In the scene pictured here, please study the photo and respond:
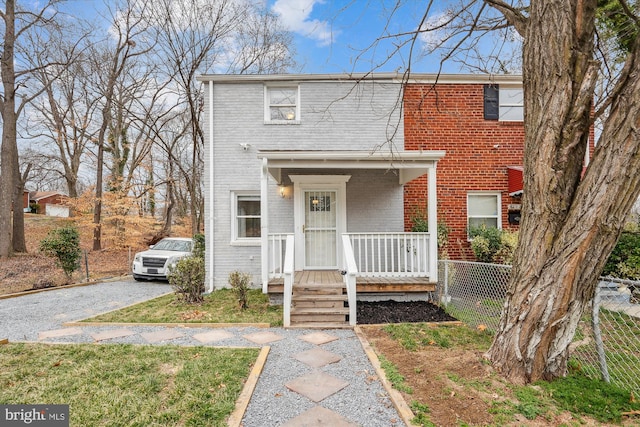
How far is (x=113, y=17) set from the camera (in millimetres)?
12469

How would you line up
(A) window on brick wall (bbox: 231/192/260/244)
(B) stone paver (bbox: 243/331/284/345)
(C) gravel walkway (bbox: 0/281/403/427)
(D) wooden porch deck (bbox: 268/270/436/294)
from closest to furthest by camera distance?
(C) gravel walkway (bbox: 0/281/403/427)
(B) stone paver (bbox: 243/331/284/345)
(D) wooden porch deck (bbox: 268/270/436/294)
(A) window on brick wall (bbox: 231/192/260/244)

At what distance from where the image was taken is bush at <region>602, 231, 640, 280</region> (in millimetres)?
5863

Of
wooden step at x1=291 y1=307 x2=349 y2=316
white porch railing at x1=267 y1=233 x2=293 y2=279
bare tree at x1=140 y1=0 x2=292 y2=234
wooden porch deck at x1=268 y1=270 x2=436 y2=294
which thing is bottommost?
wooden step at x1=291 y1=307 x2=349 y2=316

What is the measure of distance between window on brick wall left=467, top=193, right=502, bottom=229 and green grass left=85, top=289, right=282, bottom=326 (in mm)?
5742

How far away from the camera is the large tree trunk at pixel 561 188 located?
2.58 meters

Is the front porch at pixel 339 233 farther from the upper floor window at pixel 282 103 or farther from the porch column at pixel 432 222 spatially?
the upper floor window at pixel 282 103

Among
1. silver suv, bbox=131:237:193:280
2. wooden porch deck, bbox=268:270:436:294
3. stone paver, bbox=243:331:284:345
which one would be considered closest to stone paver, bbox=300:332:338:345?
stone paver, bbox=243:331:284:345

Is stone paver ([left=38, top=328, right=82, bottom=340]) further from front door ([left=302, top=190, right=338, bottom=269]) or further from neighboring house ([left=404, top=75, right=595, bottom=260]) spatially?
neighboring house ([left=404, top=75, right=595, bottom=260])

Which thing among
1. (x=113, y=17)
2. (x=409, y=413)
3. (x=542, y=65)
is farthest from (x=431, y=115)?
(x=113, y=17)

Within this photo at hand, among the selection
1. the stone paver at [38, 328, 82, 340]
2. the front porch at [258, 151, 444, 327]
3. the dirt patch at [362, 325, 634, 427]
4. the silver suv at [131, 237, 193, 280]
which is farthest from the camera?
the silver suv at [131, 237, 193, 280]

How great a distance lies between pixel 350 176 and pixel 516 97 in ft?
17.1

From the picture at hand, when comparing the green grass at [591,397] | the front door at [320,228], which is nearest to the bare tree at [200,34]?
the front door at [320,228]

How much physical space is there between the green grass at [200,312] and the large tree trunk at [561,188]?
3.53 metres

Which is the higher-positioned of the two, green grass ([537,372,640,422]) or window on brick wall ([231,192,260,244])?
window on brick wall ([231,192,260,244])
